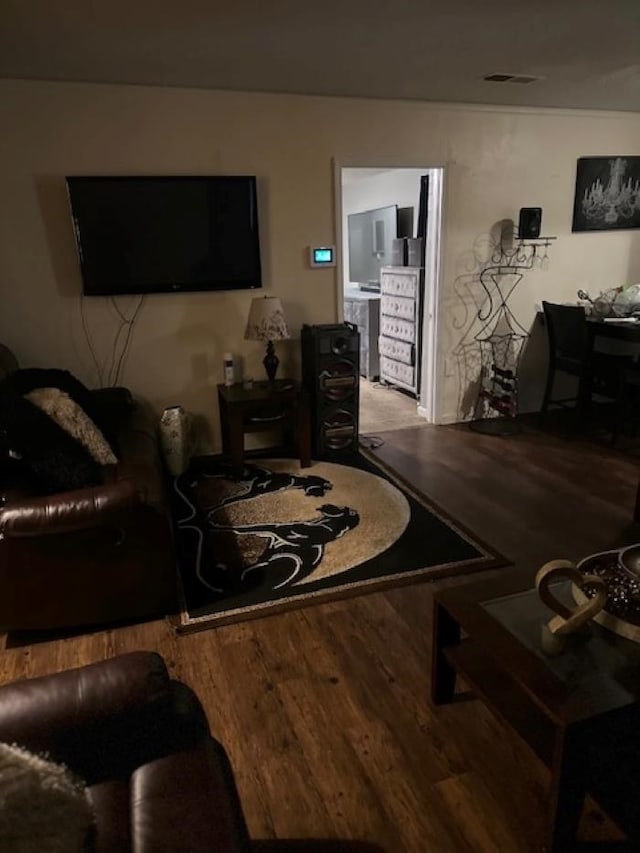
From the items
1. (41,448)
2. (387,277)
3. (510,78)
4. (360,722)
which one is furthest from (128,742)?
(387,277)

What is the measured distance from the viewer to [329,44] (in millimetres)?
2672

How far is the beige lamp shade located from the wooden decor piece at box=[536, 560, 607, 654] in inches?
99.2

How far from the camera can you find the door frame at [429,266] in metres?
3.88

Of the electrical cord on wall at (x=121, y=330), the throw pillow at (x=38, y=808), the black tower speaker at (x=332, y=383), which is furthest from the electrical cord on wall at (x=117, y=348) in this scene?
the throw pillow at (x=38, y=808)

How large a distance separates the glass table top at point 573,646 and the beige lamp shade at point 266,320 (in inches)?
92.9

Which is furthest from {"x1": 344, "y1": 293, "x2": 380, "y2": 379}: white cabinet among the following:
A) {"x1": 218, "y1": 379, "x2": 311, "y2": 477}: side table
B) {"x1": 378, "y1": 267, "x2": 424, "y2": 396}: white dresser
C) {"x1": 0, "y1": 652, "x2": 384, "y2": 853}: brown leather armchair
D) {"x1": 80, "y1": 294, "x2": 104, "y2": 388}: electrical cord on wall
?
{"x1": 0, "y1": 652, "x2": 384, "y2": 853}: brown leather armchair

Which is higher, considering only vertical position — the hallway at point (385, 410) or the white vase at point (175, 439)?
the white vase at point (175, 439)

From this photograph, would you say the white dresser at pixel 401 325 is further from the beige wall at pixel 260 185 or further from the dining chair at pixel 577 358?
the dining chair at pixel 577 358

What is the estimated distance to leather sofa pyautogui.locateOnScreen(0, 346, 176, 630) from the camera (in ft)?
6.70

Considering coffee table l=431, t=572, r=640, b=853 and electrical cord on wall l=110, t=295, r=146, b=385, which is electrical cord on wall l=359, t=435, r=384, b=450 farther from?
coffee table l=431, t=572, r=640, b=853

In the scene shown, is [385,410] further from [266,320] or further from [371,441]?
[266,320]

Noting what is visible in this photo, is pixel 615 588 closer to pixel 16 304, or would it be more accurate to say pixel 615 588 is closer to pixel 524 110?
pixel 16 304

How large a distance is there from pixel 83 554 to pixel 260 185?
8.66 feet

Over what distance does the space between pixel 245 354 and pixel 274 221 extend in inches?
36.0
